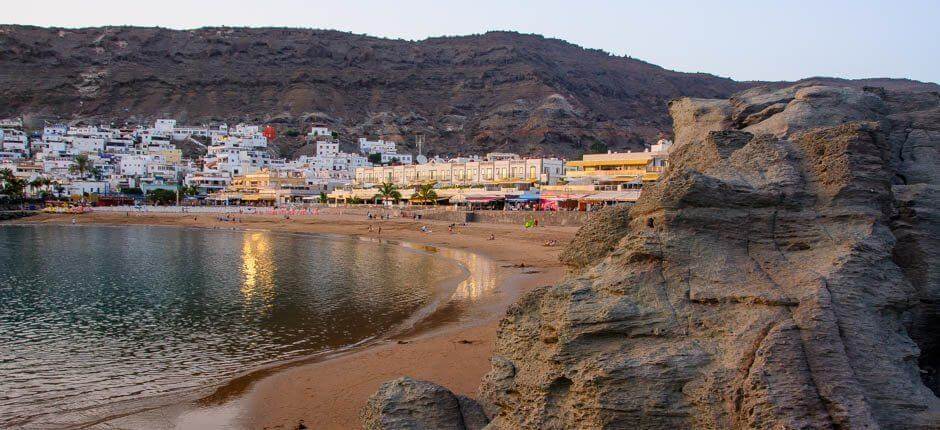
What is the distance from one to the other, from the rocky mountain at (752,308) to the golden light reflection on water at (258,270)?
20.1m

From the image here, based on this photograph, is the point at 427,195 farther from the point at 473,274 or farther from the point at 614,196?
the point at 473,274

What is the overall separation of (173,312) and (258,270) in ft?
41.1

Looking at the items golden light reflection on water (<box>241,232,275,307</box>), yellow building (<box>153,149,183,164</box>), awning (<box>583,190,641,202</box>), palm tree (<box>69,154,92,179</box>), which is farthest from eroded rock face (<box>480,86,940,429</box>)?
yellow building (<box>153,149,183,164</box>)

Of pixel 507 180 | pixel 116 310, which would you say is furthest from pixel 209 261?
pixel 507 180

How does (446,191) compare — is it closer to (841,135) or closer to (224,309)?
(224,309)

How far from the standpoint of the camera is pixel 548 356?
24.6 ft

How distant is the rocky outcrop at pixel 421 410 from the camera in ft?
27.9

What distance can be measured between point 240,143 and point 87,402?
445 feet

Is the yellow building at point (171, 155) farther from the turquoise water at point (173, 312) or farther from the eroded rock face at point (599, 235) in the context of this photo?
the eroded rock face at point (599, 235)

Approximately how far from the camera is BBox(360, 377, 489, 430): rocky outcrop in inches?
335

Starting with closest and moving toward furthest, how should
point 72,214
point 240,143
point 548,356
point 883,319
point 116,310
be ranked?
point 883,319
point 548,356
point 116,310
point 72,214
point 240,143

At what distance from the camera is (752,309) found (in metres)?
6.88

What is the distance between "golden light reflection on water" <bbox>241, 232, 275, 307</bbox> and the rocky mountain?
791 inches

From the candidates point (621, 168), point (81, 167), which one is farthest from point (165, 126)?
point (621, 168)
